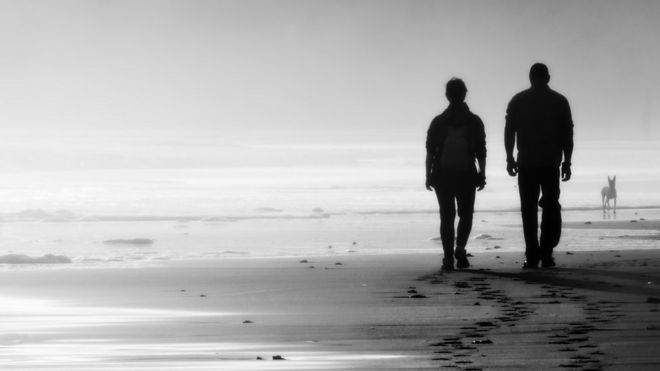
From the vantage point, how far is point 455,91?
10.4 metres

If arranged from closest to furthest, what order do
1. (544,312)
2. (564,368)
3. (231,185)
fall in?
(564,368) → (544,312) → (231,185)

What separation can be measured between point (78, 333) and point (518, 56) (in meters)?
164

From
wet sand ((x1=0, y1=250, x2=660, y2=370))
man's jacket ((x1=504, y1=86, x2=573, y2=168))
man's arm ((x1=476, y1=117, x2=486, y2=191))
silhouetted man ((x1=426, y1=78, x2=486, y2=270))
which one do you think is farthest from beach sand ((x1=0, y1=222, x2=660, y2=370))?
man's jacket ((x1=504, y1=86, x2=573, y2=168))

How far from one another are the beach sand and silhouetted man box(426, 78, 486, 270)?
1.15 ft

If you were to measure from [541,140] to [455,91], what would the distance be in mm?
641

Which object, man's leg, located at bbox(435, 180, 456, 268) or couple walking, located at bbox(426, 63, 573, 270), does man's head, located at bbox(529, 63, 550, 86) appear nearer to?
couple walking, located at bbox(426, 63, 573, 270)

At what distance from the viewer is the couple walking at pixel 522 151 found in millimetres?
10383

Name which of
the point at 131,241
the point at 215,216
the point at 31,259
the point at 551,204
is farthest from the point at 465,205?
the point at 215,216

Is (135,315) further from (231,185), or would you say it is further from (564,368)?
(231,185)

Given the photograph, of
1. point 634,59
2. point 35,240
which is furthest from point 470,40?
point 35,240

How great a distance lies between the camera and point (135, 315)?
7355 millimetres

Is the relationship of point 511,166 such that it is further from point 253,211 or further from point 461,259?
point 253,211

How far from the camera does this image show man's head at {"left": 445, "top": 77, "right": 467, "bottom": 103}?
1039cm

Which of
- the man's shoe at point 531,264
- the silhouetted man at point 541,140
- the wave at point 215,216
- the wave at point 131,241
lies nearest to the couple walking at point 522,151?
the silhouetted man at point 541,140
